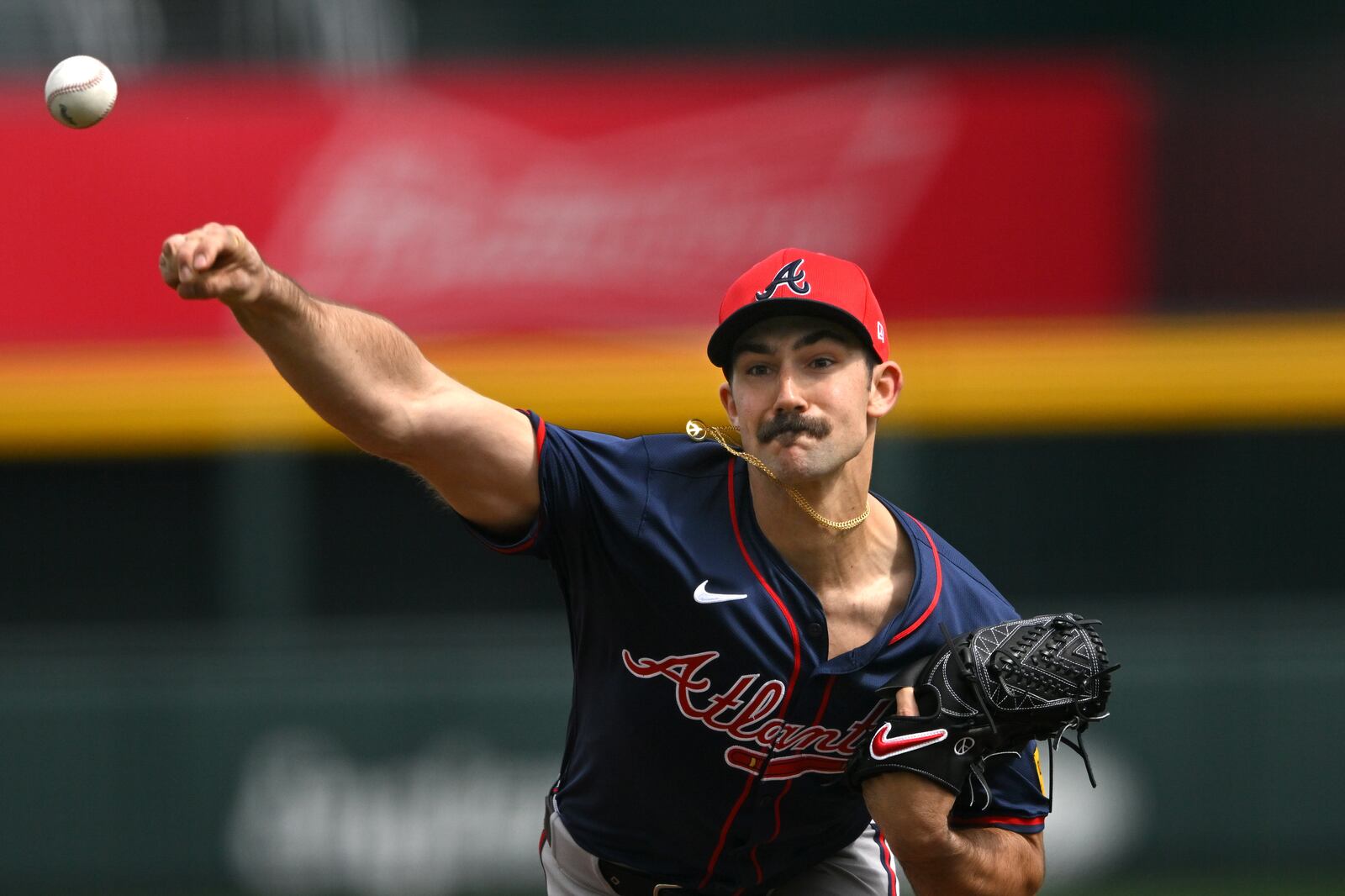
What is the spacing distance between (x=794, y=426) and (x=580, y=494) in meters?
0.41

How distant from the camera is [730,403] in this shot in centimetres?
339

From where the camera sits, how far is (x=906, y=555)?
351 centimetres

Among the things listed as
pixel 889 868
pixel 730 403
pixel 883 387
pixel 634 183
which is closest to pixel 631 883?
pixel 889 868

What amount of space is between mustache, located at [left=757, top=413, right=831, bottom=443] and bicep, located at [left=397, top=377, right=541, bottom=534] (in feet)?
1.39

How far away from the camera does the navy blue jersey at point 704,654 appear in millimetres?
3314

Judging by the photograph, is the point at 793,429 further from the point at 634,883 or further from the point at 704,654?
the point at 634,883

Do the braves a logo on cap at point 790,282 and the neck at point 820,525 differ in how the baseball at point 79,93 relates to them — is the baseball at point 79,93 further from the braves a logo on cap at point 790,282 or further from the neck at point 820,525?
the neck at point 820,525

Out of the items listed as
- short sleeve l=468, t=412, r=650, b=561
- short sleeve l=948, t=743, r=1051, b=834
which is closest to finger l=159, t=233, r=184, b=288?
short sleeve l=468, t=412, r=650, b=561

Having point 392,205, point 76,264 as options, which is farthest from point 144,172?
point 392,205

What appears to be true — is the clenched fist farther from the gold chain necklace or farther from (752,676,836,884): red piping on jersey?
(752,676,836,884): red piping on jersey

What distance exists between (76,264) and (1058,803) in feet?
17.2

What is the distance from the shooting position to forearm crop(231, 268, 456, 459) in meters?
2.74

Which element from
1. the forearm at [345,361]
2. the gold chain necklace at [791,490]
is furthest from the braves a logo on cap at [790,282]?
the forearm at [345,361]

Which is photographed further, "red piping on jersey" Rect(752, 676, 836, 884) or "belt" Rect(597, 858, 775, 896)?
"belt" Rect(597, 858, 775, 896)
